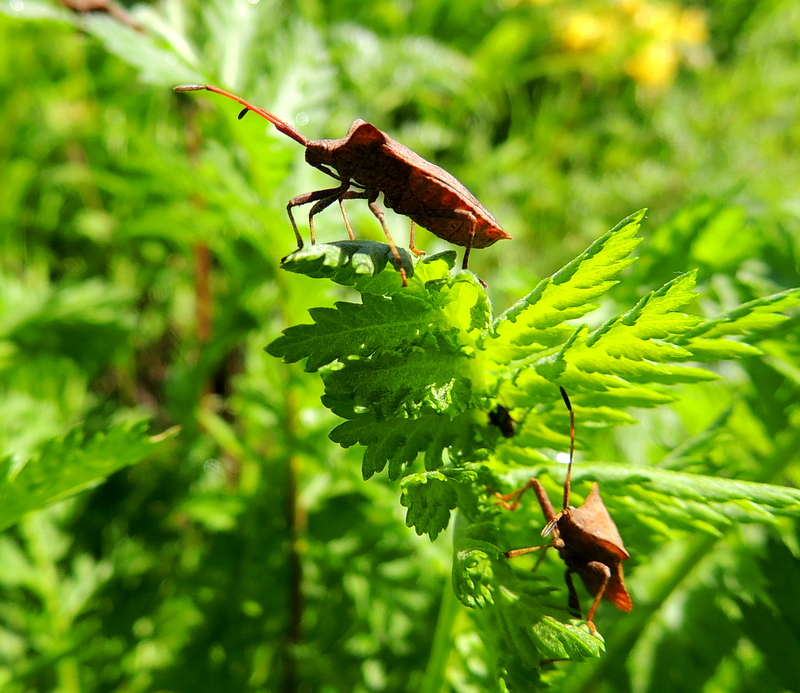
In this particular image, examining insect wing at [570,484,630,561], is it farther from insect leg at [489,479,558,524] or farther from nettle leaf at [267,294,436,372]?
nettle leaf at [267,294,436,372]

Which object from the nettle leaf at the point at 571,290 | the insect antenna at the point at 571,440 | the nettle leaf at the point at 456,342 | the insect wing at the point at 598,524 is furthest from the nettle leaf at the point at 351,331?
the insect wing at the point at 598,524

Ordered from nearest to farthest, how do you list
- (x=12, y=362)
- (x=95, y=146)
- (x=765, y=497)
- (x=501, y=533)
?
(x=765, y=497) < (x=501, y=533) < (x=12, y=362) < (x=95, y=146)

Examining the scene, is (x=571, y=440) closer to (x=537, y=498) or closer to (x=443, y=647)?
(x=537, y=498)

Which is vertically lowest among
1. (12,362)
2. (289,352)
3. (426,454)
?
(426,454)

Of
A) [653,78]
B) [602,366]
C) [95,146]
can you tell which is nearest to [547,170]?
[653,78]

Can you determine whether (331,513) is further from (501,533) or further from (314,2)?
(314,2)

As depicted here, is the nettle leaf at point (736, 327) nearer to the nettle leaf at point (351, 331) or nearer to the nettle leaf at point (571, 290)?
the nettle leaf at point (571, 290)
